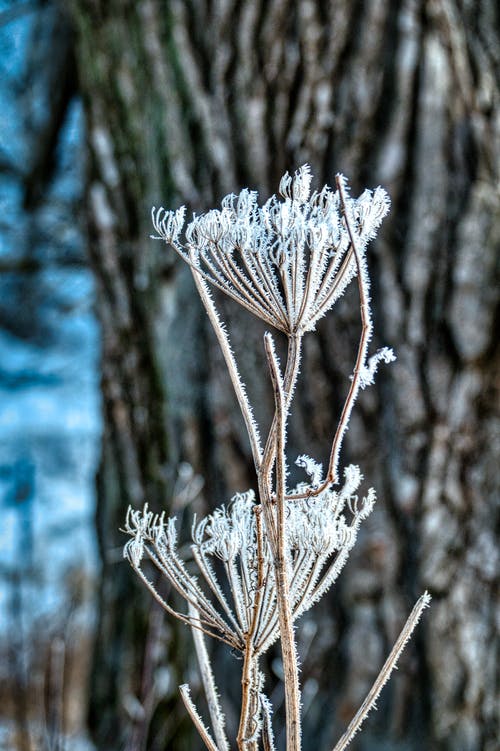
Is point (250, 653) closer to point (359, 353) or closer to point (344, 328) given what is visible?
point (359, 353)

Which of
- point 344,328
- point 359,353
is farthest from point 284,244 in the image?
point 344,328

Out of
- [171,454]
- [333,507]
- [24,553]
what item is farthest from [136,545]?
[171,454]

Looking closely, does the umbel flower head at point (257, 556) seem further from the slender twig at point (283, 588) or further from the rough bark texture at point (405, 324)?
the rough bark texture at point (405, 324)

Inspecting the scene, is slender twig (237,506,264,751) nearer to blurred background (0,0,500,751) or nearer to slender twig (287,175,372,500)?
slender twig (287,175,372,500)

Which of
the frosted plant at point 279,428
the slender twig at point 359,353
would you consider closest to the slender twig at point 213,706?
the frosted plant at point 279,428

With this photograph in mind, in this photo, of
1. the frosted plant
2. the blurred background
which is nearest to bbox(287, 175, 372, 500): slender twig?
the frosted plant

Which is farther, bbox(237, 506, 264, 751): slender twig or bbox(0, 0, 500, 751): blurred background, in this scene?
bbox(0, 0, 500, 751): blurred background

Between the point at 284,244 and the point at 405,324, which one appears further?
the point at 405,324

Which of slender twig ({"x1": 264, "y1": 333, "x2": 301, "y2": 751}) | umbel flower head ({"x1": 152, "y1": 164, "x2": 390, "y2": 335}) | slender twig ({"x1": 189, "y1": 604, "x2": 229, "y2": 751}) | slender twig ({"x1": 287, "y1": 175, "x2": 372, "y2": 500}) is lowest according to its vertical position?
slender twig ({"x1": 189, "y1": 604, "x2": 229, "y2": 751})

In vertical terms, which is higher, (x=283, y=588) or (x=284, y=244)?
(x=284, y=244)
